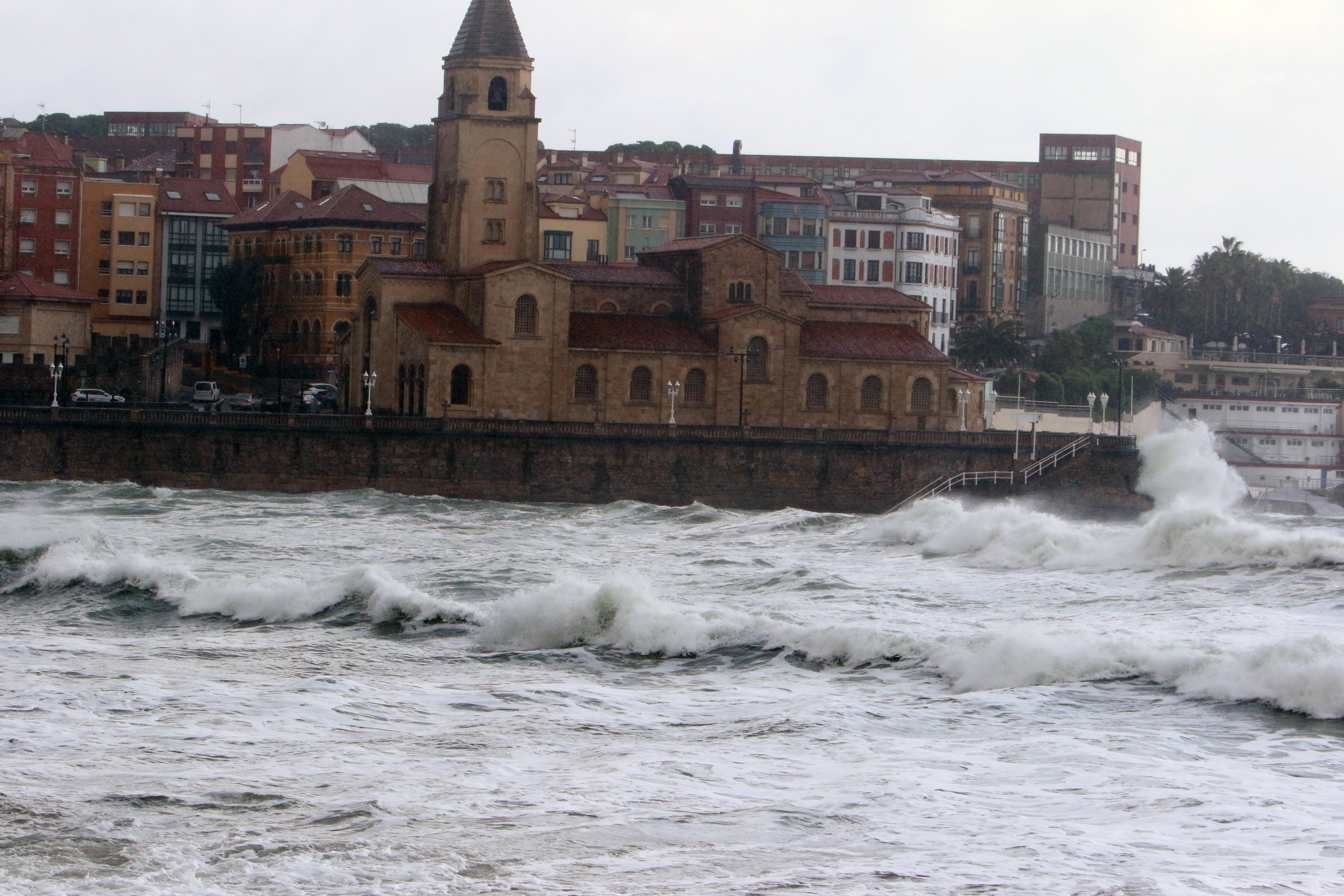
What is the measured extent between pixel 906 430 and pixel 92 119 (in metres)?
128

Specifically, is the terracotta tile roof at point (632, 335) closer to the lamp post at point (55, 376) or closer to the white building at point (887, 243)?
the lamp post at point (55, 376)

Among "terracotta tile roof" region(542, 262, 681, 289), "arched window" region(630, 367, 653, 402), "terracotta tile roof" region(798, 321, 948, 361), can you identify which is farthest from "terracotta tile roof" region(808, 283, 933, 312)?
"arched window" region(630, 367, 653, 402)

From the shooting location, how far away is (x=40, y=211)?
8625 cm

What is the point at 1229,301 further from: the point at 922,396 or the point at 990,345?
the point at 922,396

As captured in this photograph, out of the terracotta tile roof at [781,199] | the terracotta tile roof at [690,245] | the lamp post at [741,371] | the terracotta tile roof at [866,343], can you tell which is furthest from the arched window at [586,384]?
the terracotta tile roof at [781,199]

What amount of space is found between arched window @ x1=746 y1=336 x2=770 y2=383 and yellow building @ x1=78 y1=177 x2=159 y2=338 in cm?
3442

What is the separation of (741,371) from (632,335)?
13.7ft

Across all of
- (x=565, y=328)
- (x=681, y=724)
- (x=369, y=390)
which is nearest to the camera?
(x=681, y=724)

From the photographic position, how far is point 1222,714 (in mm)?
21172

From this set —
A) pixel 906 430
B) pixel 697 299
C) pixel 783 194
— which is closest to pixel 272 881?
pixel 906 430

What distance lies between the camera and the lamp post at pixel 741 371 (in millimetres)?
67188

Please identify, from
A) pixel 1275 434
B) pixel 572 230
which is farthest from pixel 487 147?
pixel 1275 434

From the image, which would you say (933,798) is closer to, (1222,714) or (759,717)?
(759,717)

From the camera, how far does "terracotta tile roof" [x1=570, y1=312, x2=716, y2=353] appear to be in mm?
67062
